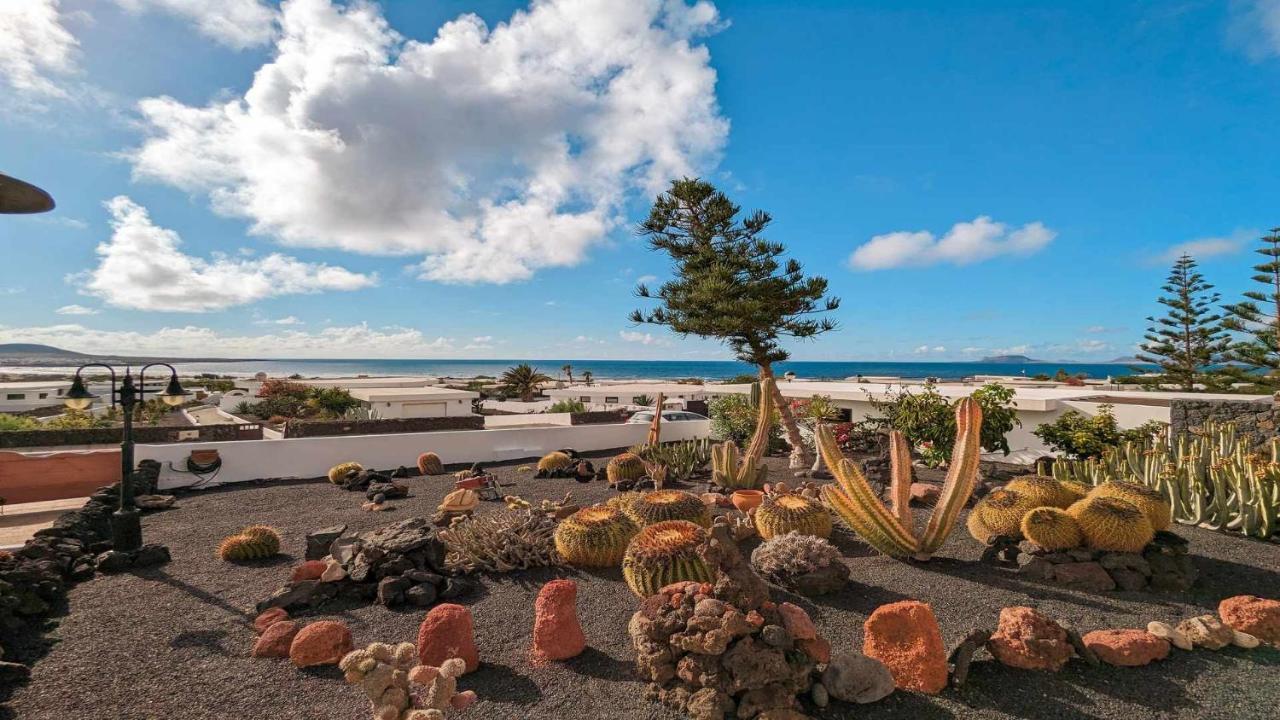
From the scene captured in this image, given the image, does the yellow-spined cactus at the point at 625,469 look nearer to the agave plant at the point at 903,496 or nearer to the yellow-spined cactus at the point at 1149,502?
the agave plant at the point at 903,496

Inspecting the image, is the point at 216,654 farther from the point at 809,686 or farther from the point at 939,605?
the point at 939,605

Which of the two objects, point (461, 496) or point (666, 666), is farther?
point (461, 496)

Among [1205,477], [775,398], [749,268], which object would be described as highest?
[749,268]

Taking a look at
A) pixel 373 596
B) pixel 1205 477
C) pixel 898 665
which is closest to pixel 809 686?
pixel 898 665

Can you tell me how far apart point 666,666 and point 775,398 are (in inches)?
346

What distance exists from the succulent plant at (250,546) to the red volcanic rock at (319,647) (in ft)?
9.36

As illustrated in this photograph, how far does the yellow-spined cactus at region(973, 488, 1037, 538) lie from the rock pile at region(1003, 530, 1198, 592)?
1.57 feet

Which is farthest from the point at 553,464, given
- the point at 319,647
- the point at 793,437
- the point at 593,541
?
the point at 319,647

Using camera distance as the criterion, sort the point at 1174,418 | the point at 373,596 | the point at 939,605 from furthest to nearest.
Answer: the point at 1174,418 → the point at 373,596 → the point at 939,605

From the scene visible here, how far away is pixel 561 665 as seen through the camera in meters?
3.73

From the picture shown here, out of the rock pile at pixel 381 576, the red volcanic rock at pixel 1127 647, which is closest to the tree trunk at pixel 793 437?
the red volcanic rock at pixel 1127 647

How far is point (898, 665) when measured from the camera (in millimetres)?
3377

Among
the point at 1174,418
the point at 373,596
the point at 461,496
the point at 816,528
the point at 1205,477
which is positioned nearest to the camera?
the point at 373,596

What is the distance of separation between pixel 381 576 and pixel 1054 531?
20.7ft
